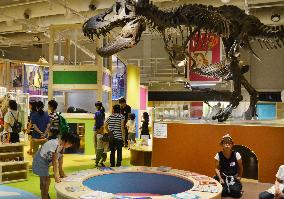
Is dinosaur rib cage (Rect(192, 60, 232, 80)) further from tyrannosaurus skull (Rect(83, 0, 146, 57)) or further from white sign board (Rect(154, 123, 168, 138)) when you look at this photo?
tyrannosaurus skull (Rect(83, 0, 146, 57))

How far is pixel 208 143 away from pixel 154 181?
4.62 ft

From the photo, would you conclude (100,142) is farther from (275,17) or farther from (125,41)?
(275,17)

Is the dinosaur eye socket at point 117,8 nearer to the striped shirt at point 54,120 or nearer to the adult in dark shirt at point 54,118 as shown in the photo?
the adult in dark shirt at point 54,118

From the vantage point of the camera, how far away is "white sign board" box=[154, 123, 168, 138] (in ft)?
21.9

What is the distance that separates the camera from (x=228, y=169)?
208 inches

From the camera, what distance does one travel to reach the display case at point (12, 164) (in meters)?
7.44

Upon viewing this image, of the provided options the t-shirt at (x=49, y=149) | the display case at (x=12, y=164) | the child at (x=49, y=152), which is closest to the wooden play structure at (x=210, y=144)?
the child at (x=49, y=152)

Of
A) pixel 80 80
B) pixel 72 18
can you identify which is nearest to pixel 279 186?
pixel 80 80

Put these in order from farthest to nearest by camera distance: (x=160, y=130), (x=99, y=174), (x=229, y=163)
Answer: (x=160, y=130) < (x=229, y=163) < (x=99, y=174)

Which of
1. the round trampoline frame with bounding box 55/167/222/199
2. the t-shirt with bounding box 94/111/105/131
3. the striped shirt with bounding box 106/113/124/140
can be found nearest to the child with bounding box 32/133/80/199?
the round trampoline frame with bounding box 55/167/222/199

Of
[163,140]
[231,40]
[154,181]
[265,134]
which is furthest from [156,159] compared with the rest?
[231,40]

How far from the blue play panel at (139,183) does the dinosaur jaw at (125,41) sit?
5.42 feet

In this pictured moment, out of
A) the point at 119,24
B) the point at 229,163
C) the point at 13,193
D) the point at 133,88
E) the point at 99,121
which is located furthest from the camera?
the point at 133,88

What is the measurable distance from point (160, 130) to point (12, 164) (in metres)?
3.07
